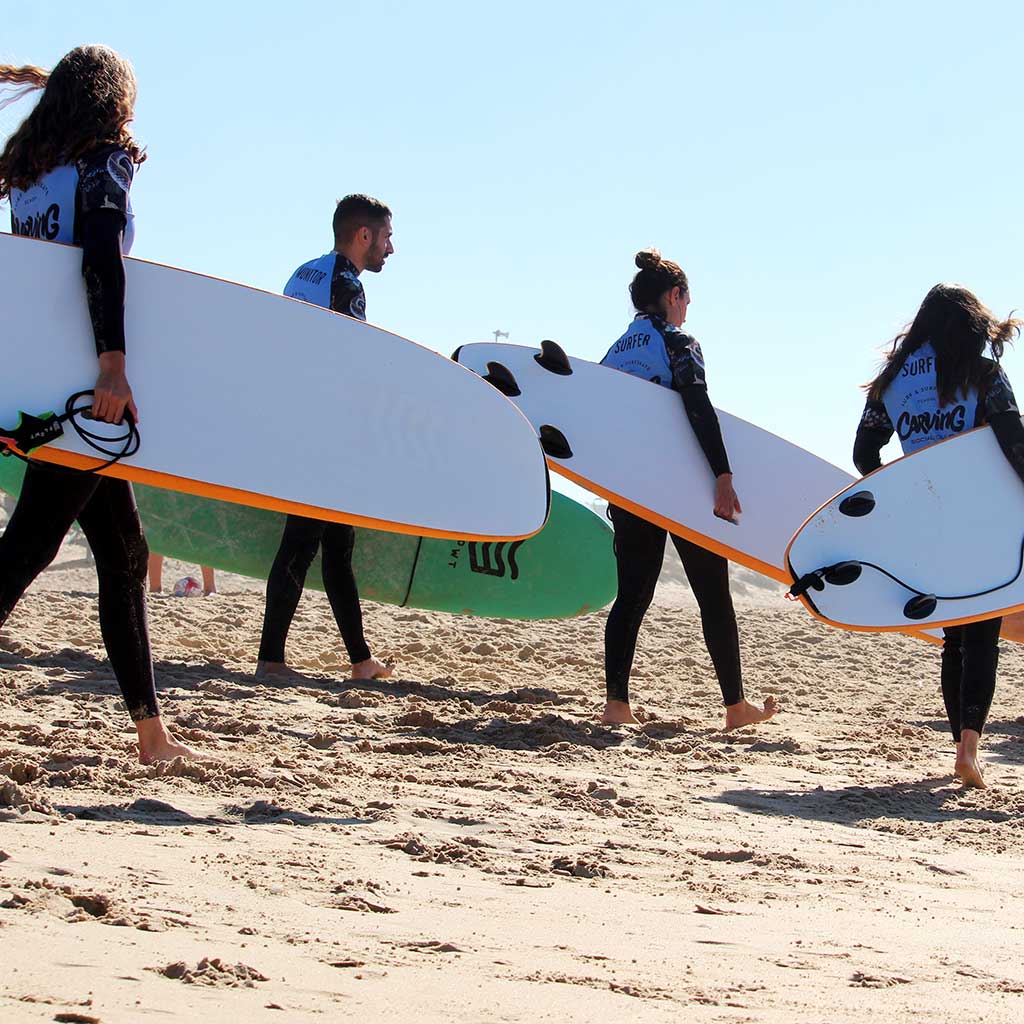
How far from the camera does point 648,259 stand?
4.62 metres

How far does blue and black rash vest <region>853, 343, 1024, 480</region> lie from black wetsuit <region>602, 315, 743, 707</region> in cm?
65

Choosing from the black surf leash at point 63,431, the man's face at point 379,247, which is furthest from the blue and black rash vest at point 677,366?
the black surf leash at point 63,431

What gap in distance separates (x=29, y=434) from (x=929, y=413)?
2567 millimetres

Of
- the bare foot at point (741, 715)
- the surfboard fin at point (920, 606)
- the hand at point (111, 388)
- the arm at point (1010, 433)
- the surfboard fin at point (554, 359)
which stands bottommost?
the bare foot at point (741, 715)

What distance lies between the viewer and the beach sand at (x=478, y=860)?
1641 mm

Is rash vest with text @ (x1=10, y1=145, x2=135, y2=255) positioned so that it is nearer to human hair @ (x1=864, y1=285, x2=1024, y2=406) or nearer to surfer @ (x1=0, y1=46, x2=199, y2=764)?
surfer @ (x1=0, y1=46, x2=199, y2=764)

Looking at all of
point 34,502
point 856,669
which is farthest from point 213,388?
point 856,669

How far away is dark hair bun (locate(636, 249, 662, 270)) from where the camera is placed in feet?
15.1

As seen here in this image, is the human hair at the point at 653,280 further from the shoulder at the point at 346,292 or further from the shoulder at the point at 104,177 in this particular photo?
the shoulder at the point at 104,177

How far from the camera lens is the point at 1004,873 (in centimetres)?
264

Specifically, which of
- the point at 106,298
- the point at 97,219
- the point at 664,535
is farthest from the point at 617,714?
the point at 97,219

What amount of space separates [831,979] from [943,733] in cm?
317

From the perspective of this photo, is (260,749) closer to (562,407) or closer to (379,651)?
(562,407)

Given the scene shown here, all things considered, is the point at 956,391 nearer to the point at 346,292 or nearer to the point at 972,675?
the point at 972,675
